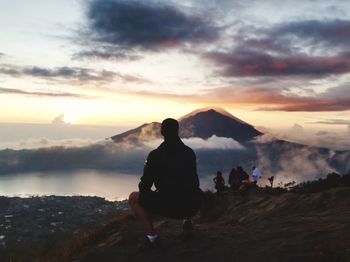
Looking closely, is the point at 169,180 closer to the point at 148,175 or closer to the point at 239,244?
the point at 148,175

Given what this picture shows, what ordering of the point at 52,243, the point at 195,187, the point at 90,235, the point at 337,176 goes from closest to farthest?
the point at 195,187
the point at 90,235
the point at 52,243
the point at 337,176

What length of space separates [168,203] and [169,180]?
0.49 meters

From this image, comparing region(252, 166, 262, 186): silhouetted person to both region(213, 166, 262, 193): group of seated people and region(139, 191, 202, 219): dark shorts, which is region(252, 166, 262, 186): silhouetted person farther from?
region(139, 191, 202, 219): dark shorts

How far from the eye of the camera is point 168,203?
30.0ft

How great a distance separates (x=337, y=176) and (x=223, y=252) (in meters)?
15.7

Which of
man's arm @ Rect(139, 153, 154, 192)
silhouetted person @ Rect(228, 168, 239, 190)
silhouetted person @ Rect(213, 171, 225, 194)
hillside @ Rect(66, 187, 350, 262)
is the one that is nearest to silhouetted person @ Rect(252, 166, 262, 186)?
silhouetted person @ Rect(228, 168, 239, 190)

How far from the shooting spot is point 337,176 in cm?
2320

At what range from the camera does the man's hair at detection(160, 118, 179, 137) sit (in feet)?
30.1

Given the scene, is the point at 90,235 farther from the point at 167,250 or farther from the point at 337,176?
the point at 337,176

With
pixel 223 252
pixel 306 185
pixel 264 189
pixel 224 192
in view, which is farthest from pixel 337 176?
pixel 223 252

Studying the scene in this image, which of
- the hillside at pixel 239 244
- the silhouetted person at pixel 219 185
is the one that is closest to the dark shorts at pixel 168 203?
the hillside at pixel 239 244

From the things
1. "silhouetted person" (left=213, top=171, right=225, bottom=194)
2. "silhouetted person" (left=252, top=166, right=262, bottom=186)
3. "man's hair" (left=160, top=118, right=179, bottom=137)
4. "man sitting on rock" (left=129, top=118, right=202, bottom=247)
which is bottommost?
"silhouetted person" (left=213, top=171, right=225, bottom=194)

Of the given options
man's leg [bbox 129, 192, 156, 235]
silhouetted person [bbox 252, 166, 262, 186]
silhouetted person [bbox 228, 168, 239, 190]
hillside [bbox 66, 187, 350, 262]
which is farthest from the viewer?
silhouetted person [bbox 252, 166, 262, 186]

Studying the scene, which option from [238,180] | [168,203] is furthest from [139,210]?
[238,180]
